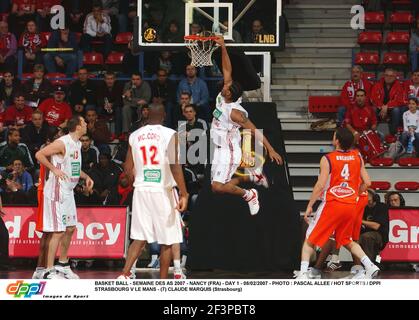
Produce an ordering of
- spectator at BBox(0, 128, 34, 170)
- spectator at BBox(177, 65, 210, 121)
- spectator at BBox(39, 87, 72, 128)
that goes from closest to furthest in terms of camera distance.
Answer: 1. spectator at BBox(0, 128, 34, 170)
2. spectator at BBox(177, 65, 210, 121)
3. spectator at BBox(39, 87, 72, 128)

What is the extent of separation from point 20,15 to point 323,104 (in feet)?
22.3

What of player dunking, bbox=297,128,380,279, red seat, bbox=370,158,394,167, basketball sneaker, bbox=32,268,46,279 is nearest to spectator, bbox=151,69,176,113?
red seat, bbox=370,158,394,167

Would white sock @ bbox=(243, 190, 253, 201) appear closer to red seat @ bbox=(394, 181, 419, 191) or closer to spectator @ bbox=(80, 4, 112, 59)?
red seat @ bbox=(394, 181, 419, 191)

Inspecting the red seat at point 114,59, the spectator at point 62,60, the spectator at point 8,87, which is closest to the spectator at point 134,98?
the spectator at point 62,60

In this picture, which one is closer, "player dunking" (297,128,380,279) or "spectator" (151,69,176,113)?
"player dunking" (297,128,380,279)

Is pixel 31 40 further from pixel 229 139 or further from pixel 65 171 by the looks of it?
pixel 65 171

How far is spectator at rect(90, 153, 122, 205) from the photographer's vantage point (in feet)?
60.4

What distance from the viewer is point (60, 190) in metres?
15.0

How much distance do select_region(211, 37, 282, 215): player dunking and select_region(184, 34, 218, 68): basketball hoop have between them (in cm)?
152

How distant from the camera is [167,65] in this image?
2225 cm

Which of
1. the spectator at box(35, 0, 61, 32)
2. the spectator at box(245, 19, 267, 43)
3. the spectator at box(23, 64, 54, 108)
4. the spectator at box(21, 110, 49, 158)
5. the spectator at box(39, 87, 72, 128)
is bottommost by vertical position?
the spectator at box(21, 110, 49, 158)

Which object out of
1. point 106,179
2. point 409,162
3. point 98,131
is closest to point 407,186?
point 409,162
